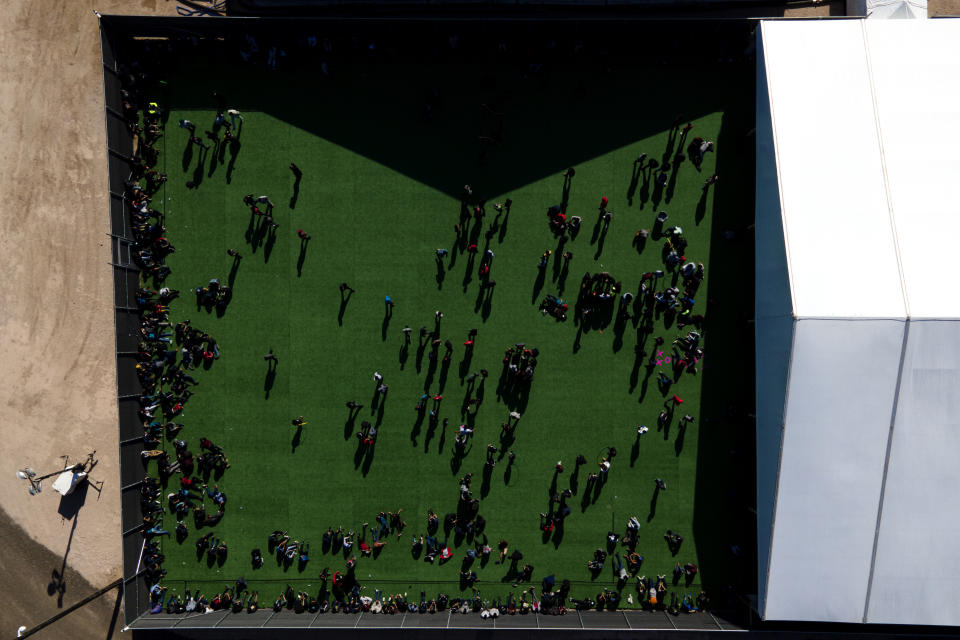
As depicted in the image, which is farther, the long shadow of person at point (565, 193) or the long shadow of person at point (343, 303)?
the long shadow of person at point (343, 303)

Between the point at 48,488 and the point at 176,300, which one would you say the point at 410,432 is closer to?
the point at 176,300

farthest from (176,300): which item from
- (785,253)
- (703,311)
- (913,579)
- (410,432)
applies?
(913,579)

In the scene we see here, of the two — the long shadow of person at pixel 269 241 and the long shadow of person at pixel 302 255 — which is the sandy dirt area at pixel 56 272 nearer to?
the long shadow of person at pixel 269 241

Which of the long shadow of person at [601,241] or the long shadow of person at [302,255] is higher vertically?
the long shadow of person at [601,241]

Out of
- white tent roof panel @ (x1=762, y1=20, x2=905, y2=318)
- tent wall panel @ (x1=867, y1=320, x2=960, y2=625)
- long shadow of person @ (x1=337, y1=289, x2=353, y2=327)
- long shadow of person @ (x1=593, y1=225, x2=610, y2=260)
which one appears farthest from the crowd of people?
tent wall panel @ (x1=867, y1=320, x2=960, y2=625)

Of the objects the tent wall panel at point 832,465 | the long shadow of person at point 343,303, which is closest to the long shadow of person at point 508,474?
the long shadow of person at point 343,303

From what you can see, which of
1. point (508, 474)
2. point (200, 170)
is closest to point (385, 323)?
point (508, 474)

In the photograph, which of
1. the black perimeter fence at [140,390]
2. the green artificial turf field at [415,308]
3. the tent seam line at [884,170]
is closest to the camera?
the tent seam line at [884,170]
